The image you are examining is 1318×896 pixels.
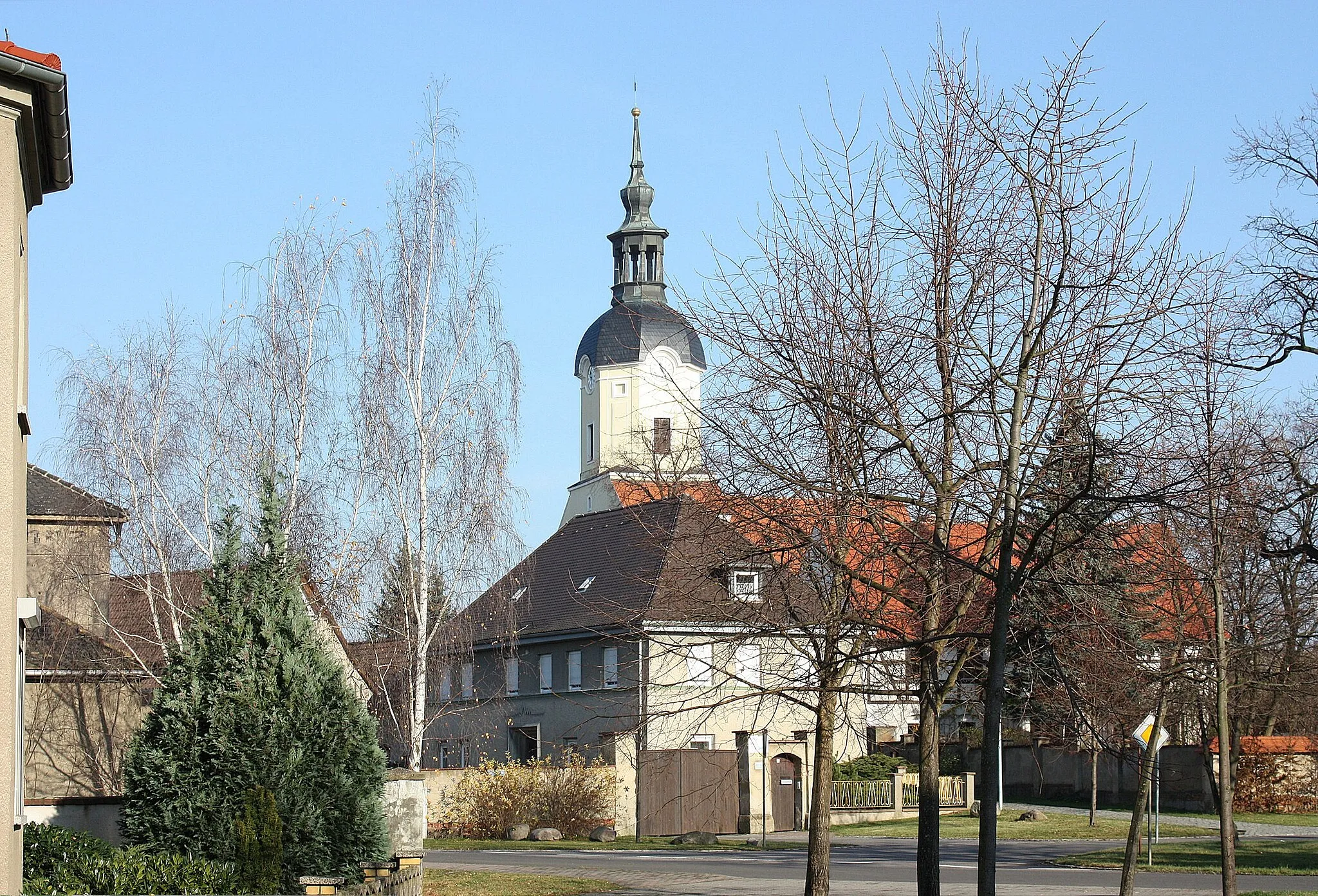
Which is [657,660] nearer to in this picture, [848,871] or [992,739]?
[848,871]

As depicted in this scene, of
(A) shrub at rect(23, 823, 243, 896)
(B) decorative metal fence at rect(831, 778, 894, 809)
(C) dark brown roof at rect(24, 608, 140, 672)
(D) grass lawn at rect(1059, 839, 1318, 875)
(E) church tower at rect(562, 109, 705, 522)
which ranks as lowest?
(B) decorative metal fence at rect(831, 778, 894, 809)

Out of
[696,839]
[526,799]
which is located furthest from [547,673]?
[696,839]

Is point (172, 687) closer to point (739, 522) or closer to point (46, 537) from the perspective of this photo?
point (739, 522)

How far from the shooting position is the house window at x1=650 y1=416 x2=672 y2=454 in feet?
46.3

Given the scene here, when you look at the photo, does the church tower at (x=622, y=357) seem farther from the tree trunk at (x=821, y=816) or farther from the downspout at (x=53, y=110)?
the downspout at (x=53, y=110)

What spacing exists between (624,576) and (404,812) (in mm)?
4533

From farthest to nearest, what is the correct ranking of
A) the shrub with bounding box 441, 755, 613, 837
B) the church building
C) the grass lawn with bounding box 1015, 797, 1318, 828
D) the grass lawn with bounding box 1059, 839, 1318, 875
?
1. the grass lawn with bounding box 1015, 797, 1318, 828
2. the shrub with bounding box 441, 755, 613, 837
3. the grass lawn with bounding box 1059, 839, 1318, 875
4. the church building

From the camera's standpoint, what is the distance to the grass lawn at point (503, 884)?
1988 cm

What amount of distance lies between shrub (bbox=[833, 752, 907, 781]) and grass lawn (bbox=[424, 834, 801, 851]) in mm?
6931

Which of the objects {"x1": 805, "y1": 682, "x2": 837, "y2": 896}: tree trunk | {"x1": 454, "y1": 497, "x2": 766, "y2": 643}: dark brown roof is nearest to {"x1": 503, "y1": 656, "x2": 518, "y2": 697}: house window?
{"x1": 454, "y1": 497, "x2": 766, "y2": 643}: dark brown roof

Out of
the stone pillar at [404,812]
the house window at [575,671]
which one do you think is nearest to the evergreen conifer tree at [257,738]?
the stone pillar at [404,812]

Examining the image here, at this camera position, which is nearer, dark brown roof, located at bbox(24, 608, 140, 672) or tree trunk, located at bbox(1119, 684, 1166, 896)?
tree trunk, located at bbox(1119, 684, 1166, 896)

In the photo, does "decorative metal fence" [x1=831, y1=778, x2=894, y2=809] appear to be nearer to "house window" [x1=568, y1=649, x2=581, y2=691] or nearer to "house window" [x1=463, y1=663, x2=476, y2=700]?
"house window" [x1=568, y1=649, x2=581, y2=691]

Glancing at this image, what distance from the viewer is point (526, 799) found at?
36.3 metres
